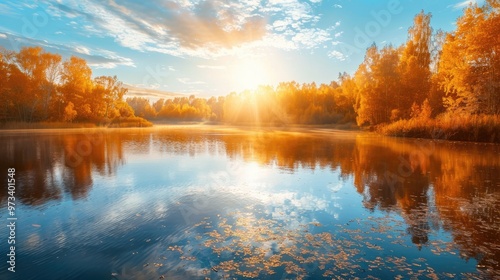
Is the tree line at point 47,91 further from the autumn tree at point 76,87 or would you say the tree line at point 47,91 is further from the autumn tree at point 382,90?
the autumn tree at point 382,90

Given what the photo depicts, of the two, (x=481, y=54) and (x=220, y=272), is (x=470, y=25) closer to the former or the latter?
(x=481, y=54)

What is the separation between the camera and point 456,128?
31.2 m

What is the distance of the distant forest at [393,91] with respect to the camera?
107 ft

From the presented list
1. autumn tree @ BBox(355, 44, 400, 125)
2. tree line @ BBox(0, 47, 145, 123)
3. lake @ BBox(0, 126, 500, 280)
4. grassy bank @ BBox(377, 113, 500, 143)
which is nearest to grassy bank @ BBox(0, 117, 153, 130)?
tree line @ BBox(0, 47, 145, 123)

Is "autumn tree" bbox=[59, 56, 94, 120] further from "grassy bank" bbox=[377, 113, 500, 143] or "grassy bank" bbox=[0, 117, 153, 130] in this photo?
"grassy bank" bbox=[377, 113, 500, 143]

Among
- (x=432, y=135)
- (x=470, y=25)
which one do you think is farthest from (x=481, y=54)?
(x=432, y=135)

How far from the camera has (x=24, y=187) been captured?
10773 millimetres

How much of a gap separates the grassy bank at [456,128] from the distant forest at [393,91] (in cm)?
8

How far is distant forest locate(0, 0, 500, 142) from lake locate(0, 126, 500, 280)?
2410 centimetres

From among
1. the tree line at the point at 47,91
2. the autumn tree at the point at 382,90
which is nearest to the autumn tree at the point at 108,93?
the tree line at the point at 47,91

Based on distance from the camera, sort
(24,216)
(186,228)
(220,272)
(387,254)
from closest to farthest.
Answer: (220,272)
(387,254)
(186,228)
(24,216)

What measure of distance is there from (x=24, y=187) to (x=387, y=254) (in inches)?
466

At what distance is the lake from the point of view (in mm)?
5047

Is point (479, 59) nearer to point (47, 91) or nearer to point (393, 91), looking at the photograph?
point (393, 91)
